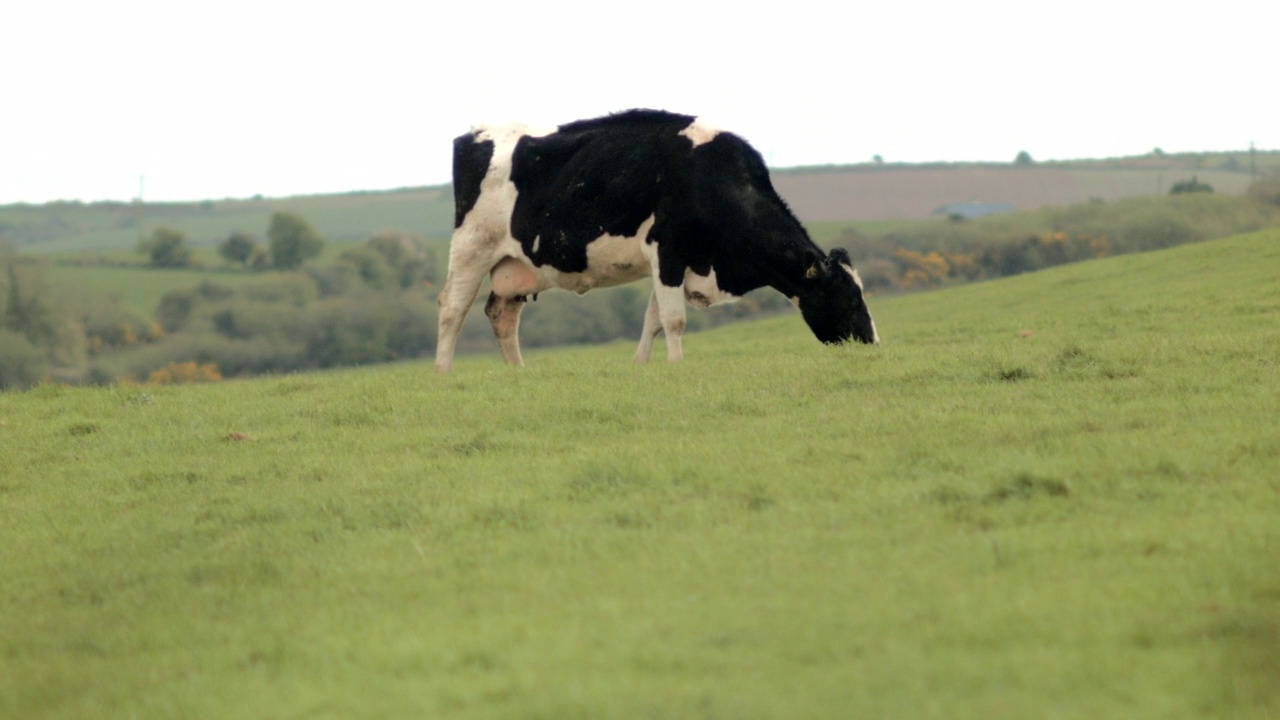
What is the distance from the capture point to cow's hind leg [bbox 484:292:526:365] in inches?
674

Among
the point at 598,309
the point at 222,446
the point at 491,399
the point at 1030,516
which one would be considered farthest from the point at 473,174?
the point at 598,309

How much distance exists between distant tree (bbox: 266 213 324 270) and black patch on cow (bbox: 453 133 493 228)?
87.2m

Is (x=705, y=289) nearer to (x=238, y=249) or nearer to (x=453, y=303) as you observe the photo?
(x=453, y=303)

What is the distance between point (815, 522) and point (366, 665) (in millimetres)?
2586

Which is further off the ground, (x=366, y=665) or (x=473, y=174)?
(x=473, y=174)

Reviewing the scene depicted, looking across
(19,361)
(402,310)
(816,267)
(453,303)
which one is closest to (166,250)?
(402,310)

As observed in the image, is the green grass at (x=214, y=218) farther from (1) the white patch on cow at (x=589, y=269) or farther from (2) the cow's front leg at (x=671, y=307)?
(2) the cow's front leg at (x=671, y=307)

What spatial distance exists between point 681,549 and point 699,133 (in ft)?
29.7

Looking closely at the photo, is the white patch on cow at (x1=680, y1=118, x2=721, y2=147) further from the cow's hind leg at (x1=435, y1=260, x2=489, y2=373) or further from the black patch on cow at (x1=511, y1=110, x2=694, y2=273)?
the cow's hind leg at (x1=435, y1=260, x2=489, y2=373)

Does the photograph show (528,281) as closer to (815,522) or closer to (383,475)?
(383,475)

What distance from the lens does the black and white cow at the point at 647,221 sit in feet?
49.9

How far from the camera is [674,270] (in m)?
15.2

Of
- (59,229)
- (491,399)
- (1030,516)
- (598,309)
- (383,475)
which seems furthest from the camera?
(59,229)

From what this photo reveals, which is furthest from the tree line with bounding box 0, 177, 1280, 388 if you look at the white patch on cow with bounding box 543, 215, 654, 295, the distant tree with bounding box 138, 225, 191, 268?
the white patch on cow with bounding box 543, 215, 654, 295
